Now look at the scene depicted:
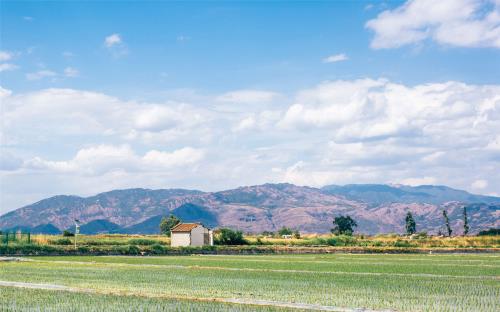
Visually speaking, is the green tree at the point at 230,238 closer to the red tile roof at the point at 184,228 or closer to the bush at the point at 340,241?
the red tile roof at the point at 184,228

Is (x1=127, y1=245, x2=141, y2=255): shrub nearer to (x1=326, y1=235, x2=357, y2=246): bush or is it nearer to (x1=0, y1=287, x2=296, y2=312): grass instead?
(x1=326, y1=235, x2=357, y2=246): bush

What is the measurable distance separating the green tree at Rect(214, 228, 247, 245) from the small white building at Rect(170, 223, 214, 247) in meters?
4.14

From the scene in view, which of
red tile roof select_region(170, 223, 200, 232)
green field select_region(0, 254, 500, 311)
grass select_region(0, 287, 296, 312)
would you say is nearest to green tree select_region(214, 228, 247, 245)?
red tile roof select_region(170, 223, 200, 232)

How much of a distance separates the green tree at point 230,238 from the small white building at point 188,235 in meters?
4.14

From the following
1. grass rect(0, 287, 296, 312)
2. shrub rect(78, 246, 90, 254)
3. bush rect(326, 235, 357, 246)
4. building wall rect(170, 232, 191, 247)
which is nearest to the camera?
grass rect(0, 287, 296, 312)

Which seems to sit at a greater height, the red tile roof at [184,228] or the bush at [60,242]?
the red tile roof at [184,228]

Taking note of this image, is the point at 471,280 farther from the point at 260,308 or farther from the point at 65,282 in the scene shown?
the point at 65,282

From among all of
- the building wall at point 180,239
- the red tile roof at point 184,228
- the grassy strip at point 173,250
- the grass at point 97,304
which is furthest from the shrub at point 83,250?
the grass at point 97,304

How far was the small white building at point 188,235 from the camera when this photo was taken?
94188 millimetres

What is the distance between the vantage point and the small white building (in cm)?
9419

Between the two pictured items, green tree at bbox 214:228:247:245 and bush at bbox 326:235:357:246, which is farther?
bush at bbox 326:235:357:246

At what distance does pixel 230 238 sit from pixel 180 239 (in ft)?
30.8

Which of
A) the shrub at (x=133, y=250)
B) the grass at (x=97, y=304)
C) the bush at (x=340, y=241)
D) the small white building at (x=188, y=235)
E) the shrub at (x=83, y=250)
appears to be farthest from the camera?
the bush at (x=340, y=241)

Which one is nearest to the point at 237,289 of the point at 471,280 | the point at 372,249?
the point at 471,280
